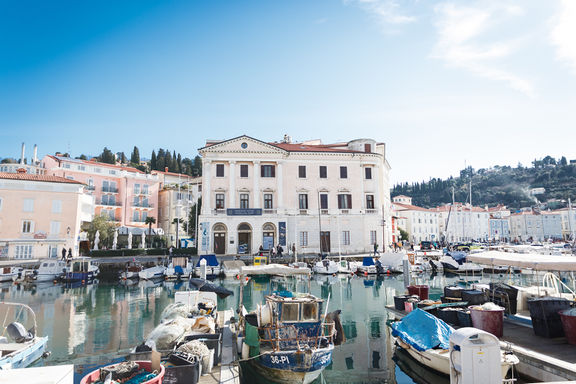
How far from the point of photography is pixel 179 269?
32.8 metres

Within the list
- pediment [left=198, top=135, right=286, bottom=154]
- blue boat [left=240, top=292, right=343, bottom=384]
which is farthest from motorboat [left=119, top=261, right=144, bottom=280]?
blue boat [left=240, top=292, right=343, bottom=384]

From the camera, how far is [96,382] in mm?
6980

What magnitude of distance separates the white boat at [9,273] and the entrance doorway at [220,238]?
17.1 metres

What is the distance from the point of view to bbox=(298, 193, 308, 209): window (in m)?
40.7

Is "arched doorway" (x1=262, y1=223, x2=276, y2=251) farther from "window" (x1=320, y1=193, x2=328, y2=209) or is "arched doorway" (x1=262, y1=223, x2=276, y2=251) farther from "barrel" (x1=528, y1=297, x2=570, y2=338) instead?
"barrel" (x1=528, y1=297, x2=570, y2=338)

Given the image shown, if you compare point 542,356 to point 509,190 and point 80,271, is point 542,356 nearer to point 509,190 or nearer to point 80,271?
point 80,271

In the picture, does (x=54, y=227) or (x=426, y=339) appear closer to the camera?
(x=426, y=339)

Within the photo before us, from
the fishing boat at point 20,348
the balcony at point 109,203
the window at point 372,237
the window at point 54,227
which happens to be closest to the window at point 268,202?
the window at point 372,237

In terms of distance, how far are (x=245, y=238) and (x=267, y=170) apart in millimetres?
7928

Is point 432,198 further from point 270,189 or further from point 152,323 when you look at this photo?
point 152,323

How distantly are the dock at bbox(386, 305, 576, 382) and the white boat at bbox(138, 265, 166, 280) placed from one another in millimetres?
28784

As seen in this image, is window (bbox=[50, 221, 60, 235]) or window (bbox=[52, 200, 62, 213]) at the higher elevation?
window (bbox=[52, 200, 62, 213])

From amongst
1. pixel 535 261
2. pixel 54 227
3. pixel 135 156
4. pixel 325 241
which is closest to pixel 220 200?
pixel 325 241

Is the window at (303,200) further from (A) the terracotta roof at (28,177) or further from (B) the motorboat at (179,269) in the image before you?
(A) the terracotta roof at (28,177)
